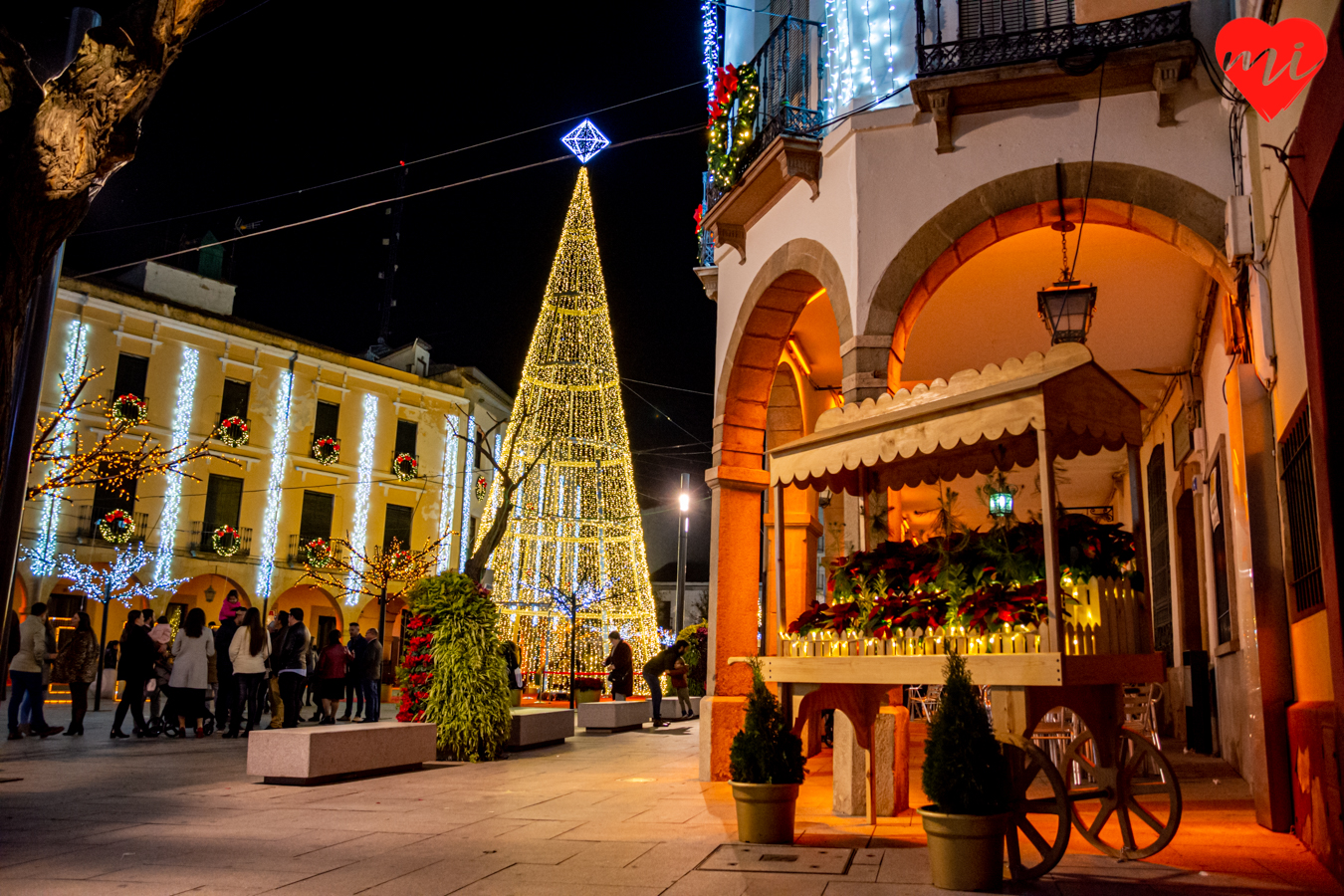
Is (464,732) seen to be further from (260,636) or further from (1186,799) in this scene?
(1186,799)

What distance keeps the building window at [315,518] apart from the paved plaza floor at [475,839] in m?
22.9

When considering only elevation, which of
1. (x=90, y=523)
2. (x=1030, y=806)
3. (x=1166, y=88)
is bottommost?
(x=1030, y=806)

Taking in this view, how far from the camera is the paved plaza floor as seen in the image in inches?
202

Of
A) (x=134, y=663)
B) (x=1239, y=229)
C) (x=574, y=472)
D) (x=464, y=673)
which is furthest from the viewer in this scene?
(x=574, y=472)

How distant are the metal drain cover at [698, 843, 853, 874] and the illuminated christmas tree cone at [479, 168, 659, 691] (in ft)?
48.1

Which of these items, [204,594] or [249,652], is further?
[204,594]

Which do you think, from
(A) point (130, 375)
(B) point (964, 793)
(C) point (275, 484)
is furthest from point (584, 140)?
(C) point (275, 484)

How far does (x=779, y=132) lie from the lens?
10398mm

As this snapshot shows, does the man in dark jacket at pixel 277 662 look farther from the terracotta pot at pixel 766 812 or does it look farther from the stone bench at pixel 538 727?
the terracotta pot at pixel 766 812

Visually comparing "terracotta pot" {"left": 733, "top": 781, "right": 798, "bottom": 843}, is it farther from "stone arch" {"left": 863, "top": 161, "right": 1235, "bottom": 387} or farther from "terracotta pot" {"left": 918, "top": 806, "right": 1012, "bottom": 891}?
"stone arch" {"left": 863, "top": 161, "right": 1235, "bottom": 387}

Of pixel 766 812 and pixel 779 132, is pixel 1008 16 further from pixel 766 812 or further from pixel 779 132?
pixel 766 812

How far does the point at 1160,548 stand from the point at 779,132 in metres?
9.58

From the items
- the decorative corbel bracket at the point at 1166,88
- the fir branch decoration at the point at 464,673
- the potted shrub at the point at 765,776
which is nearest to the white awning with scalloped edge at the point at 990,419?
the potted shrub at the point at 765,776

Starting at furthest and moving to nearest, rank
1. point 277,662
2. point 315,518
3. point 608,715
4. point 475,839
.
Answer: point 315,518 → point 608,715 → point 277,662 → point 475,839
